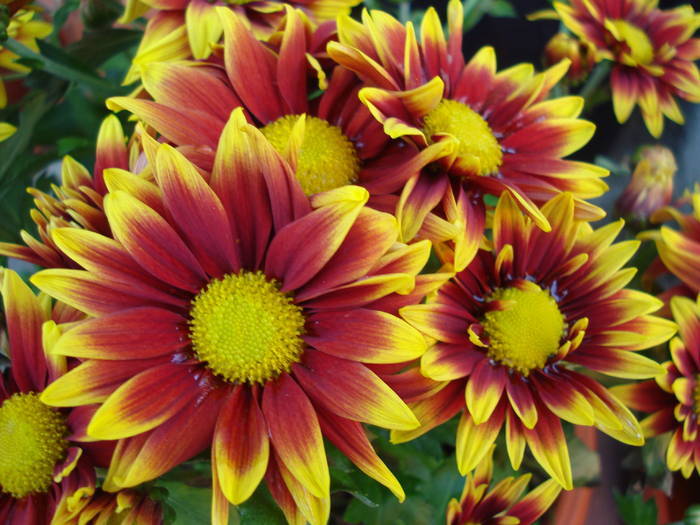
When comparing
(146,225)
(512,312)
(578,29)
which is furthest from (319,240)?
(578,29)

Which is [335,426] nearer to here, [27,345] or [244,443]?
[244,443]

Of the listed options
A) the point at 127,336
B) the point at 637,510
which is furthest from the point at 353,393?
the point at 637,510

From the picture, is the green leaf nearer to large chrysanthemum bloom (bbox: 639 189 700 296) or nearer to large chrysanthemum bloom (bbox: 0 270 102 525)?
large chrysanthemum bloom (bbox: 639 189 700 296)

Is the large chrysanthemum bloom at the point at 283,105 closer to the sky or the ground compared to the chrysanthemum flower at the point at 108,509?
closer to the sky

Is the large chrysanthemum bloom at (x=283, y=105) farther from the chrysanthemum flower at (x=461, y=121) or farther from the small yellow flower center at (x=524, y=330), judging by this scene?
the small yellow flower center at (x=524, y=330)

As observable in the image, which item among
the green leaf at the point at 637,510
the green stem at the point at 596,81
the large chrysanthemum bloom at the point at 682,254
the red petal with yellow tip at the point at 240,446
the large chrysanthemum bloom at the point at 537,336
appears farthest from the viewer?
the green stem at the point at 596,81

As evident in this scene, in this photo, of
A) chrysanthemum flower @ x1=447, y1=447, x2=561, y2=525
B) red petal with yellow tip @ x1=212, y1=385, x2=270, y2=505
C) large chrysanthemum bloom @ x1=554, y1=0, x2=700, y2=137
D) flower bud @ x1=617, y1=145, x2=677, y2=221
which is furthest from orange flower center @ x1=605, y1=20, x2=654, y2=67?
red petal with yellow tip @ x1=212, y1=385, x2=270, y2=505

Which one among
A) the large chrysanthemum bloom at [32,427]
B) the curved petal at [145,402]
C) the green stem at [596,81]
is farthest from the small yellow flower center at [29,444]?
the green stem at [596,81]

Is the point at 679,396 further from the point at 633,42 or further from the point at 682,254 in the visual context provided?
the point at 633,42
